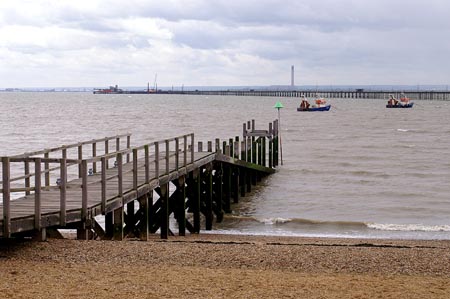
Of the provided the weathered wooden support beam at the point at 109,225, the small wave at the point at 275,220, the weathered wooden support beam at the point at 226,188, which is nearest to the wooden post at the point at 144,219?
the weathered wooden support beam at the point at 109,225

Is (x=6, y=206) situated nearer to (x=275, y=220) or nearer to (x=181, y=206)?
(x=181, y=206)

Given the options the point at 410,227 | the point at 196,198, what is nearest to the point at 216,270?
the point at 196,198

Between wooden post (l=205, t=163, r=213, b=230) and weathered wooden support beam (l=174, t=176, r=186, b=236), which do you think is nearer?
weathered wooden support beam (l=174, t=176, r=186, b=236)

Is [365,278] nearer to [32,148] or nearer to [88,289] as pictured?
[88,289]

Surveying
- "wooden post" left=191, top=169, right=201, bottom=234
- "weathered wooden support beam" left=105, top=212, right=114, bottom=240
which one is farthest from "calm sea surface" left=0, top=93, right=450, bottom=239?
"weathered wooden support beam" left=105, top=212, right=114, bottom=240

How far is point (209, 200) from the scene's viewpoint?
21.1 metres

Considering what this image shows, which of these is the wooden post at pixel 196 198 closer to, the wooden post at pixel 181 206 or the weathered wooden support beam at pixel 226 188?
the wooden post at pixel 181 206

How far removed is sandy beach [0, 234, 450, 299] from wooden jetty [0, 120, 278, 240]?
65cm

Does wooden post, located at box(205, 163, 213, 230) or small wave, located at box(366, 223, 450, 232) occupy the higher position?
wooden post, located at box(205, 163, 213, 230)

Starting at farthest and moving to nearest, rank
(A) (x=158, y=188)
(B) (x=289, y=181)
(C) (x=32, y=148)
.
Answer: (C) (x=32, y=148), (B) (x=289, y=181), (A) (x=158, y=188)

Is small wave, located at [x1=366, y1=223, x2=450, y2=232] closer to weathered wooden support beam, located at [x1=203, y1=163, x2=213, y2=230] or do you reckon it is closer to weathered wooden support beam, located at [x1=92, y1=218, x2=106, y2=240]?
weathered wooden support beam, located at [x1=203, y1=163, x2=213, y2=230]

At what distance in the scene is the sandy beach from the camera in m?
9.22

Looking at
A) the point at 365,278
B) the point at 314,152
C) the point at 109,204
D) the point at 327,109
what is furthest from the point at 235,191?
the point at 327,109

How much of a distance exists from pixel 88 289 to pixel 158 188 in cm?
841
